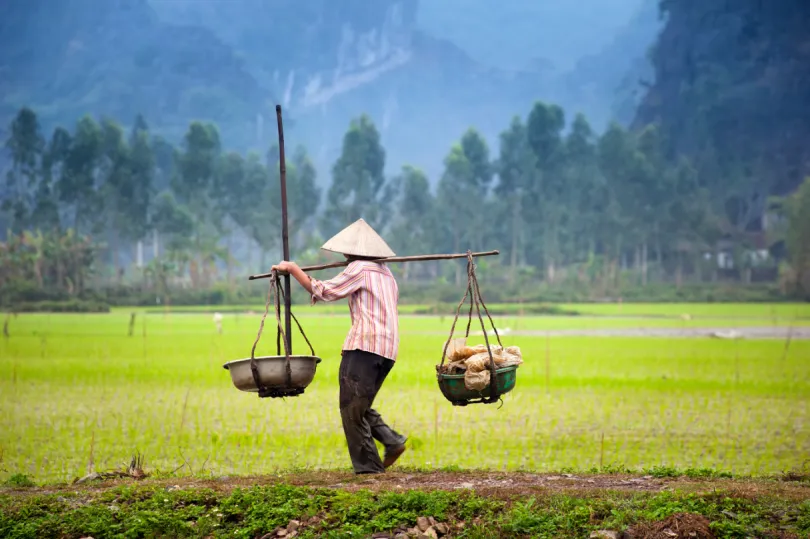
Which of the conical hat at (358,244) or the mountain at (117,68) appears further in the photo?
the mountain at (117,68)

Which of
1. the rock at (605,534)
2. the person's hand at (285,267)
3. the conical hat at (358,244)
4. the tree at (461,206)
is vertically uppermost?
the tree at (461,206)

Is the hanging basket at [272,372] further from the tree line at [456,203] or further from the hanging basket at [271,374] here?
the tree line at [456,203]

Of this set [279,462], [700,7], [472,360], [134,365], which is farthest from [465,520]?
[700,7]

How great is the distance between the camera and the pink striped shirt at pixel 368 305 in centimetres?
636

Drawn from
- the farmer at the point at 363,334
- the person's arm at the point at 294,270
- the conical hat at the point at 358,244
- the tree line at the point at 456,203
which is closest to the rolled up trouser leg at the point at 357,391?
the farmer at the point at 363,334

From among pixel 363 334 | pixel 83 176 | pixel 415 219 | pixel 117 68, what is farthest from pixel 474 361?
pixel 117 68

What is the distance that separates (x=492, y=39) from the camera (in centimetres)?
12625

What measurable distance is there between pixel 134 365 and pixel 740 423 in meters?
11.3

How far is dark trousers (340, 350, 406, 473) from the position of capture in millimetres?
6355

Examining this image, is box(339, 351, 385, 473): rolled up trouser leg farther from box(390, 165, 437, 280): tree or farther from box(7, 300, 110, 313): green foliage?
box(390, 165, 437, 280): tree

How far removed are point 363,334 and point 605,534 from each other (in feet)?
6.37

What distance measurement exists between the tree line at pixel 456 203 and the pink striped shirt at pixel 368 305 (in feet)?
167

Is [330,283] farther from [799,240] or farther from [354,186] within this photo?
[354,186]

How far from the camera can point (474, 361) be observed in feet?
20.5
